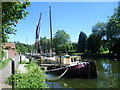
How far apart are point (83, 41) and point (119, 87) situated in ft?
179

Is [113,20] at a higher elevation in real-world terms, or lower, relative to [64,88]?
higher

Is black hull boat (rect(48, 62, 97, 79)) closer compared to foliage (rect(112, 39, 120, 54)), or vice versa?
black hull boat (rect(48, 62, 97, 79))

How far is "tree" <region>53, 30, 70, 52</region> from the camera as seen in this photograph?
7845 cm

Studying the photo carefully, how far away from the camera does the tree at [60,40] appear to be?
78450 mm

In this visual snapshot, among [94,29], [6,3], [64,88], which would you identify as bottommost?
[64,88]

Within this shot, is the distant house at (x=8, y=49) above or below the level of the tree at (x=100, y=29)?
below

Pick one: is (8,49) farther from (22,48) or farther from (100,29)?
(22,48)

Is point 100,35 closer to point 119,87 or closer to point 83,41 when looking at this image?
point 83,41

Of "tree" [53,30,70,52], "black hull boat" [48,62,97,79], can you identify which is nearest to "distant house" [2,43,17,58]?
"black hull boat" [48,62,97,79]

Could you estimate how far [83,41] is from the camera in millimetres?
65188

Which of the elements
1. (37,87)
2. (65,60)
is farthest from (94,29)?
(37,87)

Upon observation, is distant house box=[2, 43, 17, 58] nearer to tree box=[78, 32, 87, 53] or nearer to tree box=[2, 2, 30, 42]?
tree box=[2, 2, 30, 42]

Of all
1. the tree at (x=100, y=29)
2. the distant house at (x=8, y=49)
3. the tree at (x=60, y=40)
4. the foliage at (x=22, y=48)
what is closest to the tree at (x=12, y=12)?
the distant house at (x=8, y=49)

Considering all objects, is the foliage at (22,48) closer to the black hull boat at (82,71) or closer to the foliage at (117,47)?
the foliage at (117,47)
